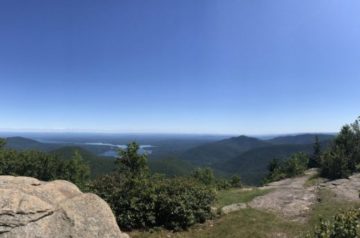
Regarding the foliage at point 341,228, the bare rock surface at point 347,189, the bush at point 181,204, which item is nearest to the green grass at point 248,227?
the bush at point 181,204

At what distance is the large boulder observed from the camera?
10.2 metres

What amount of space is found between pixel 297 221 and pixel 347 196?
876cm

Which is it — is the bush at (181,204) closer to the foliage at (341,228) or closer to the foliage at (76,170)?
the foliage at (341,228)

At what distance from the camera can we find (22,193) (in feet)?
36.1

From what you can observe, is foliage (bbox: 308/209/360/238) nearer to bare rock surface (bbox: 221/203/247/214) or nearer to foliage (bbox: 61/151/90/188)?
bare rock surface (bbox: 221/203/247/214)

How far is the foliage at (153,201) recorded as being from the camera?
16.6 metres

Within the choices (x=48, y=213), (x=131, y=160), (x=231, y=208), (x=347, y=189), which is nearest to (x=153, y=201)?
(x=231, y=208)

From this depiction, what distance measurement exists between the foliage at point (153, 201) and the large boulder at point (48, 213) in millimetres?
4548

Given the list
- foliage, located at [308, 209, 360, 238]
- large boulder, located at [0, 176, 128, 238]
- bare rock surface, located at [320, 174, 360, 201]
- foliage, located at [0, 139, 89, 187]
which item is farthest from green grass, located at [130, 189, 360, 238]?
foliage, located at [0, 139, 89, 187]

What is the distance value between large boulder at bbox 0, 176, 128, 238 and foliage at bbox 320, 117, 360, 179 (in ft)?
109

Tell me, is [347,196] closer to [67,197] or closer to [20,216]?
[67,197]

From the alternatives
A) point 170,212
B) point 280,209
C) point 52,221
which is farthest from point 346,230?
point 280,209

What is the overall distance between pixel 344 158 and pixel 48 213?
37.0m

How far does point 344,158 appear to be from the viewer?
39.6 m
